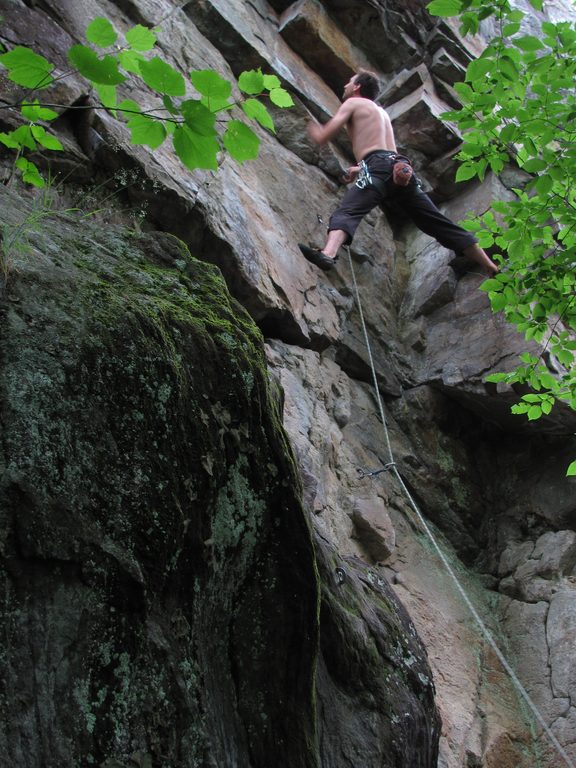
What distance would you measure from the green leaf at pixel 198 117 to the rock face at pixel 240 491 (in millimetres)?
744

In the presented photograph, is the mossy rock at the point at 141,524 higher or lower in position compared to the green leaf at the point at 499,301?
lower

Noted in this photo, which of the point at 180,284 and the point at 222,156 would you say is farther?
the point at 222,156

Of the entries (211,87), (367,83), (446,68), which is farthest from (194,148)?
(446,68)

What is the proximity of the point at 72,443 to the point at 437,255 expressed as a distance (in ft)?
19.6

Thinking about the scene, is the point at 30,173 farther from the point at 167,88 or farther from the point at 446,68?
the point at 446,68

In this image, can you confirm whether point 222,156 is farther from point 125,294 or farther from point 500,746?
point 500,746

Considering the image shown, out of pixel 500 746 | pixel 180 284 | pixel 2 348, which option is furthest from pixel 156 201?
pixel 500 746

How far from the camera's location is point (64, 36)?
4.58 meters

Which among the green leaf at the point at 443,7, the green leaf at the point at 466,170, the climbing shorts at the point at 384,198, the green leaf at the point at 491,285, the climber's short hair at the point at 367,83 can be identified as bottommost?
the green leaf at the point at 491,285

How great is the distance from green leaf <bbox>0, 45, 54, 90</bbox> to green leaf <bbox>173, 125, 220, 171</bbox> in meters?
0.41

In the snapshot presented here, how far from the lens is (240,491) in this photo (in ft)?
8.42

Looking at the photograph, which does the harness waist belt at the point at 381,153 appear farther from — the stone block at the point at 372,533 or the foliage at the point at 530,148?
the stone block at the point at 372,533

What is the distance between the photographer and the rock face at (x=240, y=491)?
205 cm

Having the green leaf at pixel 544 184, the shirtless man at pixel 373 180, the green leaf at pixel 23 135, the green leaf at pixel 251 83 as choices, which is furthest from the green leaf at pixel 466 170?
the green leaf at pixel 23 135
